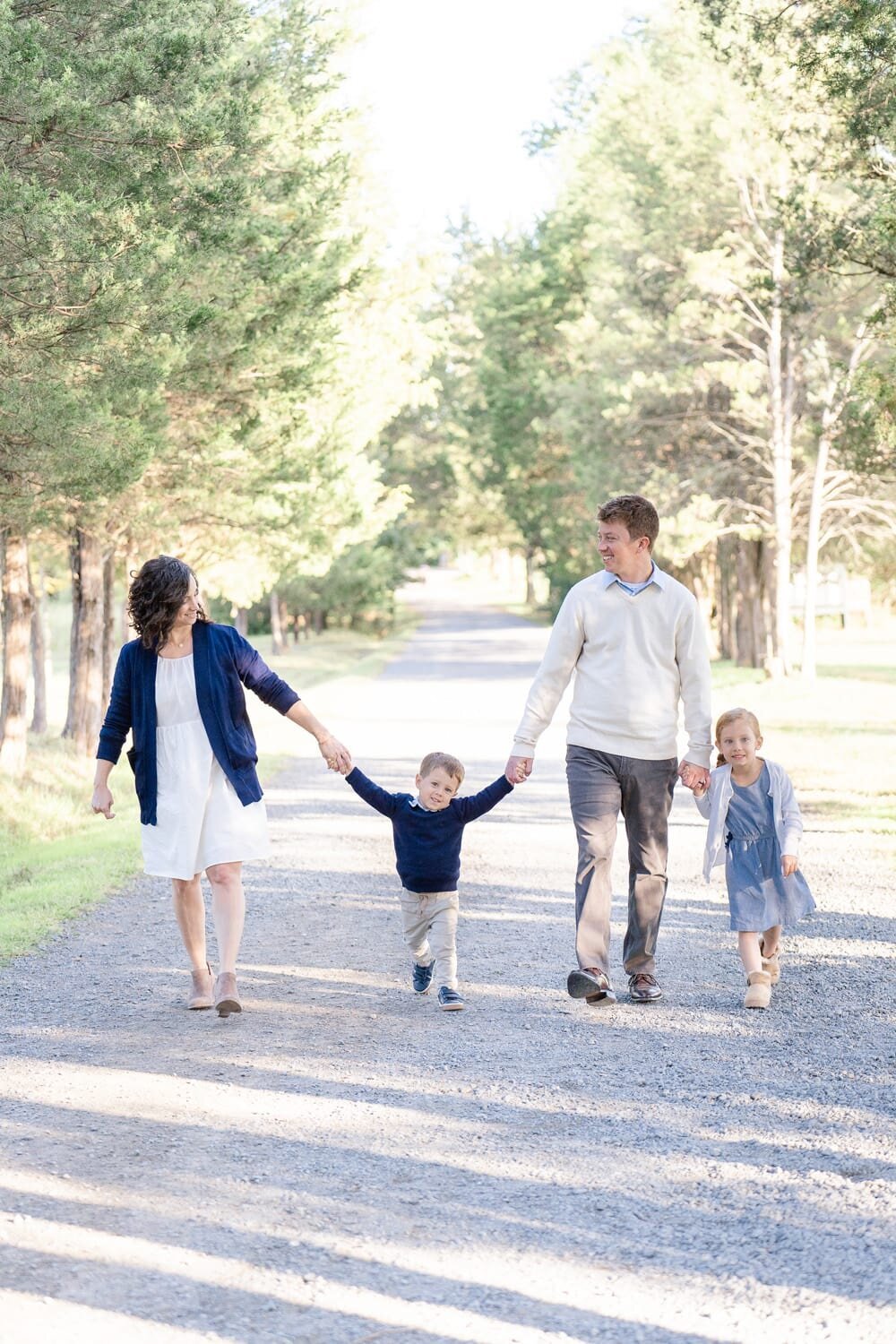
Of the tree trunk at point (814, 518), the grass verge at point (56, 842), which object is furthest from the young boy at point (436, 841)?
the tree trunk at point (814, 518)

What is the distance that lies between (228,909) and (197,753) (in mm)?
672

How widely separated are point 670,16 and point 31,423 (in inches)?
993

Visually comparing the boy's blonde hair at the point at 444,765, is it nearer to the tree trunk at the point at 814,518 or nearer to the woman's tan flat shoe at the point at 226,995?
the woman's tan flat shoe at the point at 226,995

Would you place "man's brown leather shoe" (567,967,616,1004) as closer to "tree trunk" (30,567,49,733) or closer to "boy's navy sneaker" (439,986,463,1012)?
"boy's navy sneaker" (439,986,463,1012)

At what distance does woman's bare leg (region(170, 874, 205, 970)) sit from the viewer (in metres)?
7.06

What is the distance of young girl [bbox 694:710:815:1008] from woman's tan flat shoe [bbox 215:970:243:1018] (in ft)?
6.89

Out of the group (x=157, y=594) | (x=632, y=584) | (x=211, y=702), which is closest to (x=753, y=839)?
(x=632, y=584)

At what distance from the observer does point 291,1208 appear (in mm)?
4559

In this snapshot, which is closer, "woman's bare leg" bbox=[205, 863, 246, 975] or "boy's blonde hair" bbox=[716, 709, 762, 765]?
"woman's bare leg" bbox=[205, 863, 246, 975]

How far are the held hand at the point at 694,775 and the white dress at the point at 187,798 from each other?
1.87m

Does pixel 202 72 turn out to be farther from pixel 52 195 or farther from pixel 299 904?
pixel 299 904

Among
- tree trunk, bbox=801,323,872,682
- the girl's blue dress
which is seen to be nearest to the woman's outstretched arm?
the girl's blue dress

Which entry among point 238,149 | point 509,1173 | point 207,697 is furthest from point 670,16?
point 509,1173

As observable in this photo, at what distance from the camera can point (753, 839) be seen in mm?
7375
